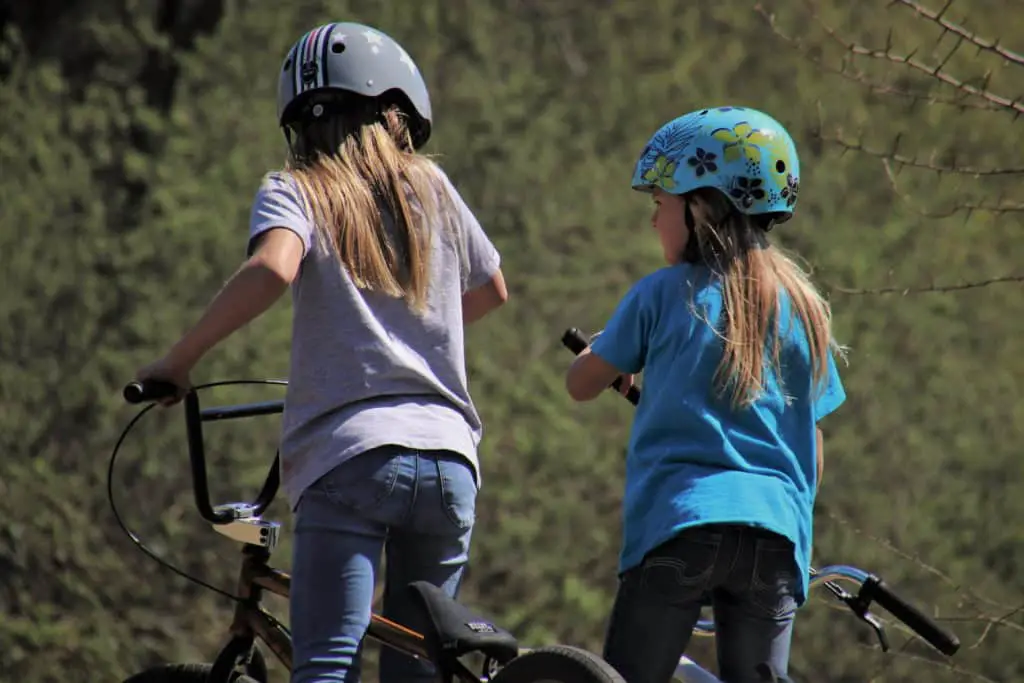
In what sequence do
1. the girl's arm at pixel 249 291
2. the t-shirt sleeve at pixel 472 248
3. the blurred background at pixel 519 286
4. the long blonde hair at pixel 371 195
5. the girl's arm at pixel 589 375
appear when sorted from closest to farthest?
the girl's arm at pixel 249 291
the long blonde hair at pixel 371 195
the girl's arm at pixel 589 375
the t-shirt sleeve at pixel 472 248
the blurred background at pixel 519 286

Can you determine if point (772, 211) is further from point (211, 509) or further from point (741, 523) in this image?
point (211, 509)

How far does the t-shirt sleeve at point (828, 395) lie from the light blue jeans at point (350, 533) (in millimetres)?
794

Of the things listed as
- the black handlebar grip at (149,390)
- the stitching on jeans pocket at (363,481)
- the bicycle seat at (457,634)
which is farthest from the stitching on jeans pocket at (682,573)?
the black handlebar grip at (149,390)

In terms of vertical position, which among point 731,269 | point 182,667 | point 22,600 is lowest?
point 22,600

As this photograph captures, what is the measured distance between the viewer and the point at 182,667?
13.1 feet

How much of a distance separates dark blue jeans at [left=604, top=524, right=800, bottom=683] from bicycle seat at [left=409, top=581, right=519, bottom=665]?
0.29 metres

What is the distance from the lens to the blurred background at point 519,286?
25.2 feet

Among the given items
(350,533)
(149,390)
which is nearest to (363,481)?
(350,533)

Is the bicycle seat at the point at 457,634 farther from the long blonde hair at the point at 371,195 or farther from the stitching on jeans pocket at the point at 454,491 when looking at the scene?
the long blonde hair at the point at 371,195

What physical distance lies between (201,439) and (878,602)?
1.51 m

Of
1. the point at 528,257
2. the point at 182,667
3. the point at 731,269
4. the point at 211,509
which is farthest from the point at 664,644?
the point at 528,257

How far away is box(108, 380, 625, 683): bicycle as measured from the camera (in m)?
3.10

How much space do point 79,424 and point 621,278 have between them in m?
2.88

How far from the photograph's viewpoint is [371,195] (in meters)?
3.53
